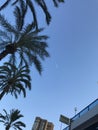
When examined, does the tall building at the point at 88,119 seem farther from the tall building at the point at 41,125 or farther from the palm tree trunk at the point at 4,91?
the tall building at the point at 41,125

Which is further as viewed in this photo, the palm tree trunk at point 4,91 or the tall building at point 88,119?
the palm tree trunk at point 4,91

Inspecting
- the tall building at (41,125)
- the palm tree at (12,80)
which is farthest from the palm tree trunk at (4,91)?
the tall building at (41,125)

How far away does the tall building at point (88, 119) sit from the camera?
67.3 ft

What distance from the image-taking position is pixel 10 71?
30.0m

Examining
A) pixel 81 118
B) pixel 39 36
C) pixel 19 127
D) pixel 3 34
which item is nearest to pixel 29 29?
pixel 39 36

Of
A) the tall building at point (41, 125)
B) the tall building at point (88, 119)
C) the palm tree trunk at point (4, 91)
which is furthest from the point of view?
the tall building at point (41, 125)

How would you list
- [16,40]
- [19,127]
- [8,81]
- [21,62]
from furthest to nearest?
[19,127] < [8,81] < [21,62] < [16,40]

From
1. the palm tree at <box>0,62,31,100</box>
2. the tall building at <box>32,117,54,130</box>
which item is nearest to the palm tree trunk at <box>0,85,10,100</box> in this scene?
the palm tree at <box>0,62,31,100</box>

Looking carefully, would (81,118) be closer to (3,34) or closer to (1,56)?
(1,56)

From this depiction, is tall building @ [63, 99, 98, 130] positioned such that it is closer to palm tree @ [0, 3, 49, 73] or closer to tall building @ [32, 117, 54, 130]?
palm tree @ [0, 3, 49, 73]

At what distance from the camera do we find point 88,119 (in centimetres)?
2128

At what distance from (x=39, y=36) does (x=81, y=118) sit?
10.7 metres

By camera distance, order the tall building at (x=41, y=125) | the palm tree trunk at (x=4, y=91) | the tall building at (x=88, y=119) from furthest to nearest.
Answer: the tall building at (x=41, y=125)
the palm tree trunk at (x=4, y=91)
the tall building at (x=88, y=119)

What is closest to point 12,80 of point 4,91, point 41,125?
→ point 4,91
